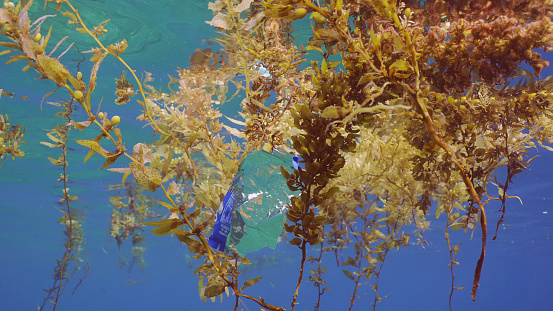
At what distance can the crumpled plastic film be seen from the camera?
1176 millimetres

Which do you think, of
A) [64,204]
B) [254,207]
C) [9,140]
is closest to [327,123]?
[254,207]

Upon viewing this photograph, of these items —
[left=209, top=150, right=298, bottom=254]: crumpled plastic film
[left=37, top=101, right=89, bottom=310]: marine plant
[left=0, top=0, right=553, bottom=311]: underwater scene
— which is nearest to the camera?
[left=0, top=0, right=553, bottom=311]: underwater scene

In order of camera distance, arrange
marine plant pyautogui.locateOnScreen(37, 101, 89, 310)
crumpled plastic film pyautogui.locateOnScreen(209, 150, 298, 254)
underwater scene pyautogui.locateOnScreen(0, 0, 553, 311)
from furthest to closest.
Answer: marine plant pyautogui.locateOnScreen(37, 101, 89, 310)
crumpled plastic film pyautogui.locateOnScreen(209, 150, 298, 254)
underwater scene pyautogui.locateOnScreen(0, 0, 553, 311)

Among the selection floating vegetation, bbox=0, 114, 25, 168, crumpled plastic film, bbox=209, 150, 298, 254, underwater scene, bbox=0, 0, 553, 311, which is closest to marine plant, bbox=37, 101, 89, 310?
underwater scene, bbox=0, 0, 553, 311

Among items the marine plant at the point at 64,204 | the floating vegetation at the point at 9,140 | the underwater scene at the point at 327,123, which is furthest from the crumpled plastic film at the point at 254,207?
the floating vegetation at the point at 9,140

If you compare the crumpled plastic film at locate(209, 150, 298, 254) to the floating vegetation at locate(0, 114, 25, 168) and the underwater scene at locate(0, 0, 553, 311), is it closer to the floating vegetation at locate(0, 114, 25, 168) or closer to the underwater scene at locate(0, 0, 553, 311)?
the underwater scene at locate(0, 0, 553, 311)

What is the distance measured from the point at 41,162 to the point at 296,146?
22.1 metres

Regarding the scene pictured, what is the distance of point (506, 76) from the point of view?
140 centimetres

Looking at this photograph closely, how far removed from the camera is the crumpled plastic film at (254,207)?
3.86 ft

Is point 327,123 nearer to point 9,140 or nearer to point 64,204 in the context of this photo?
point 9,140

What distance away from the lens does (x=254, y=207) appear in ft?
4.28

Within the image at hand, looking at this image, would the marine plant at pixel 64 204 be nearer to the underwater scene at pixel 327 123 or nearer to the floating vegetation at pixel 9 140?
the underwater scene at pixel 327 123

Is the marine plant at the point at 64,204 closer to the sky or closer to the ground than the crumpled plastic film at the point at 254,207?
closer to the sky

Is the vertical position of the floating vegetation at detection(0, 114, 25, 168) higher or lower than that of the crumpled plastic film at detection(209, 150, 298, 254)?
higher
